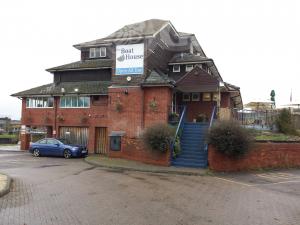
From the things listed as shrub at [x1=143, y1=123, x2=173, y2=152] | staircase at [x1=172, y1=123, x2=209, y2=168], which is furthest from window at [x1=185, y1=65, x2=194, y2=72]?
shrub at [x1=143, y1=123, x2=173, y2=152]

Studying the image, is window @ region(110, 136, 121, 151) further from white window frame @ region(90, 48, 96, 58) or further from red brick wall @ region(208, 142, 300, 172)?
white window frame @ region(90, 48, 96, 58)

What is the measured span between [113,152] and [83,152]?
3.37 metres

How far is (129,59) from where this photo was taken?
905 inches

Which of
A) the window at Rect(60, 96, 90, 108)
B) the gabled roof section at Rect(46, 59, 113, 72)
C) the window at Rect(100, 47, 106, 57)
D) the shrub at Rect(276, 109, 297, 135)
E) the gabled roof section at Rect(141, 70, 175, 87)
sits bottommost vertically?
the shrub at Rect(276, 109, 297, 135)

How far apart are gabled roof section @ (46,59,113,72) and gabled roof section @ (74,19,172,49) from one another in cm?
155

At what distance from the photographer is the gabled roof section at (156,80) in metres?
21.3

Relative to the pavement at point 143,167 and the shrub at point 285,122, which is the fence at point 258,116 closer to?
the shrub at point 285,122

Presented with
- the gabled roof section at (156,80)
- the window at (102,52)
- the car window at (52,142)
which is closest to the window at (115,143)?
the gabled roof section at (156,80)

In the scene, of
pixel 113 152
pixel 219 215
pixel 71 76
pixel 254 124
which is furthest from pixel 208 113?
pixel 219 215

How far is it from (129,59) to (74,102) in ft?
22.5

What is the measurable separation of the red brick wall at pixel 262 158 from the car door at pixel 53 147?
11.7 meters

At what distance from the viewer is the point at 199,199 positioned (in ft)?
32.0

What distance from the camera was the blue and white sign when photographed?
A: 22.7 metres

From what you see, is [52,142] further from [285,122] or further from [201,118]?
[285,122]
